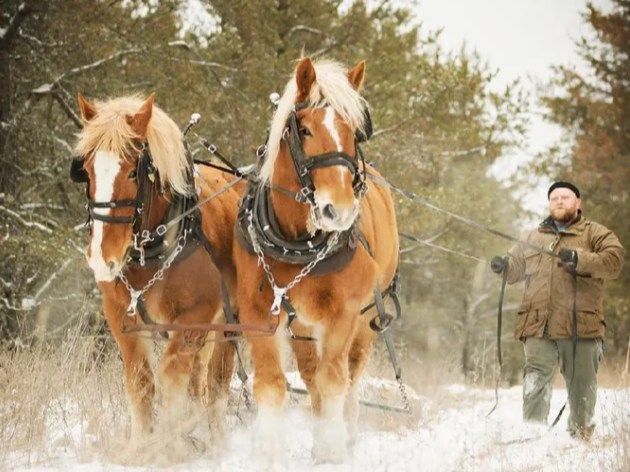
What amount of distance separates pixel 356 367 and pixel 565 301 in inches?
59.8

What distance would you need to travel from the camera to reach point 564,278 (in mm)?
4891

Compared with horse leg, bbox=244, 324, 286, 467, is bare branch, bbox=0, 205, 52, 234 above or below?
above

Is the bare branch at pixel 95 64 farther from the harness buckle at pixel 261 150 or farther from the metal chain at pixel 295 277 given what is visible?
the metal chain at pixel 295 277

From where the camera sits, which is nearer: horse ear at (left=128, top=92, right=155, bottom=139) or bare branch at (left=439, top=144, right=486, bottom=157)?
horse ear at (left=128, top=92, right=155, bottom=139)

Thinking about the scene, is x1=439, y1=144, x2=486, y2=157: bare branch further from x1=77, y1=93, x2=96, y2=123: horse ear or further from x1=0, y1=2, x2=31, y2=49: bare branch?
x1=77, y1=93, x2=96, y2=123: horse ear

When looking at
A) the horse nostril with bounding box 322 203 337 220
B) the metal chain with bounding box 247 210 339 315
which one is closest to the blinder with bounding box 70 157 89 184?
the metal chain with bounding box 247 210 339 315

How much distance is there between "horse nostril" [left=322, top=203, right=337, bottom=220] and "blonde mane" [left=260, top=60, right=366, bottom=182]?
534 mm

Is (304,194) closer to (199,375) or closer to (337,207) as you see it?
(337,207)

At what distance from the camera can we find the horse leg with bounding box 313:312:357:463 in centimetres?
388

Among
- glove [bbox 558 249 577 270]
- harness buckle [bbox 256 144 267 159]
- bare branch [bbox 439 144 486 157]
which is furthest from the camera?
bare branch [bbox 439 144 486 157]

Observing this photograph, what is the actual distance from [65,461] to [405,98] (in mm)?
9105

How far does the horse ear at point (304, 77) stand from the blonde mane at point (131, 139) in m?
0.99

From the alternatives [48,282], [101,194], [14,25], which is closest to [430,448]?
[101,194]

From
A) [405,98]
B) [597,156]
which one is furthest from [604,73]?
[405,98]
